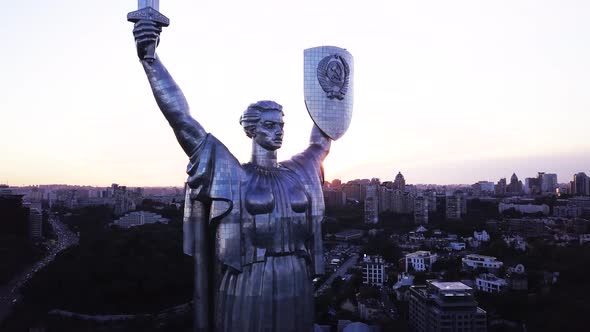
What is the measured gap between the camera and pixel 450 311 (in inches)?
590

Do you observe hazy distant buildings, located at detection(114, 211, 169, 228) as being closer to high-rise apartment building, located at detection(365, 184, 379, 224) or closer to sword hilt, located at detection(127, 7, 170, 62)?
high-rise apartment building, located at detection(365, 184, 379, 224)

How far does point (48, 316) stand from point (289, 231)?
50.3 feet

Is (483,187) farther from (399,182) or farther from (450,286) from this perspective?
(450,286)

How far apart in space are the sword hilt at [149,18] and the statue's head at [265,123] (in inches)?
36.3

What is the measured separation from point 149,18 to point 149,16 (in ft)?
0.06

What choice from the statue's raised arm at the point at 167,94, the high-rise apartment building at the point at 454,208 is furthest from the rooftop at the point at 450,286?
the high-rise apartment building at the point at 454,208

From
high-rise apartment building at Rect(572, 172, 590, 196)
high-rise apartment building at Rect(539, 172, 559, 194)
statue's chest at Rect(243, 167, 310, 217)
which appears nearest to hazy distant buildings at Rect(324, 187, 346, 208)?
high-rise apartment building at Rect(572, 172, 590, 196)

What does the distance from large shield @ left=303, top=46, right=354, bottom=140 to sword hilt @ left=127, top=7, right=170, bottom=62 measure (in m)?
1.53

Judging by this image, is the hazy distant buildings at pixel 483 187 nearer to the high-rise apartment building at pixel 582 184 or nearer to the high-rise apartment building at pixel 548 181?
the high-rise apartment building at pixel 548 181

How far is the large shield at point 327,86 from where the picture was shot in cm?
495

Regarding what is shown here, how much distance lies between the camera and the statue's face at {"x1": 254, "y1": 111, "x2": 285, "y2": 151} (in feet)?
14.2

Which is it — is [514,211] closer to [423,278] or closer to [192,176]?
[423,278]

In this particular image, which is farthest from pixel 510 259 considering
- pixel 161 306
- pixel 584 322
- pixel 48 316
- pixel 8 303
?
pixel 8 303

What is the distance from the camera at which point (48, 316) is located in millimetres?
16547
